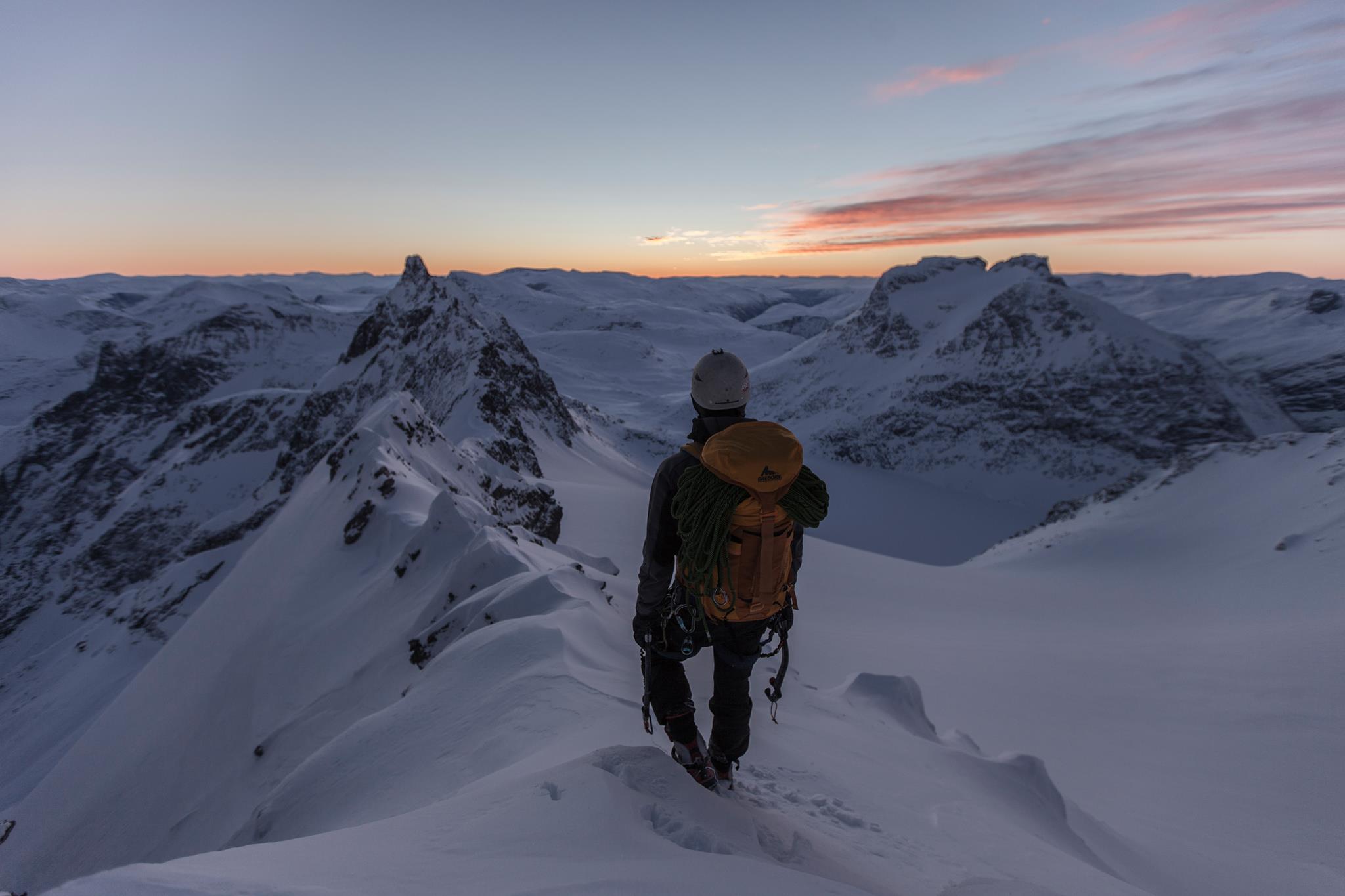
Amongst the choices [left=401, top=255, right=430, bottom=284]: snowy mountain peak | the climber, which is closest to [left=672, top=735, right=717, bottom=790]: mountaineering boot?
the climber

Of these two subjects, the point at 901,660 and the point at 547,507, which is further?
the point at 547,507

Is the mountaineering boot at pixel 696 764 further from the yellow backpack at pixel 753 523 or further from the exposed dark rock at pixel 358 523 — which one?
the exposed dark rock at pixel 358 523

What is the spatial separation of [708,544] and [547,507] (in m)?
20.8

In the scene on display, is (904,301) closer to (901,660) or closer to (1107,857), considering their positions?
(901,660)

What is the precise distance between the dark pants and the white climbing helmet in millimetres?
1568

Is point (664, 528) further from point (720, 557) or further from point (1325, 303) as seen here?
point (1325, 303)

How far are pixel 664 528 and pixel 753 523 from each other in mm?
675

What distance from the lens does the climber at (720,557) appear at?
357 cm

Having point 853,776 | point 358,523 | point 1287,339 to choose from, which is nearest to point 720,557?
point 853,776

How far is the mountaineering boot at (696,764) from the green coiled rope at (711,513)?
1.30m

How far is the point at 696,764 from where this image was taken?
4328mm

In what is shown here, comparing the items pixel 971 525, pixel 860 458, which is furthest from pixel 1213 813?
pixel 860 458

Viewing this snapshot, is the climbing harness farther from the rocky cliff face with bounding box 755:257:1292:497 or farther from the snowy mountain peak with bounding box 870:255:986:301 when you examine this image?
the snowy mountain peak with bounding box 870:255:986:301

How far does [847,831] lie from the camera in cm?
448
